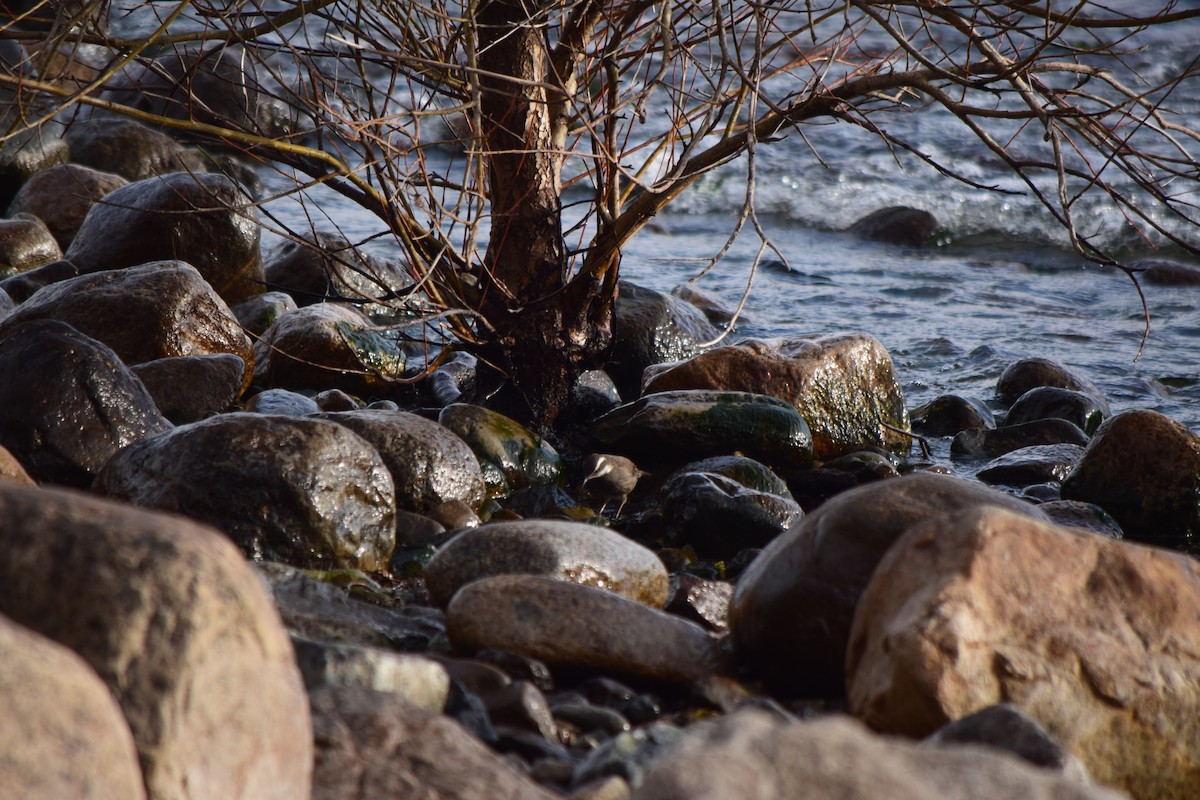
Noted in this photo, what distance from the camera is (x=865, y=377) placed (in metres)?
6.60

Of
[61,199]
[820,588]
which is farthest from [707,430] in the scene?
[61,199]

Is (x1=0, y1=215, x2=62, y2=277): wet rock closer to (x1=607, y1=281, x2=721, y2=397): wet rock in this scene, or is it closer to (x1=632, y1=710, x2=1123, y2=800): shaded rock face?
(x1=607, y1=281, x2=721, y2=397): wet rock

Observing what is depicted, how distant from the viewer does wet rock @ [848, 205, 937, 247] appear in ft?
41.9

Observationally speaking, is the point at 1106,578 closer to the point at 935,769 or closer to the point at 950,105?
the point at 935,769

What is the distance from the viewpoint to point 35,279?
758 cm

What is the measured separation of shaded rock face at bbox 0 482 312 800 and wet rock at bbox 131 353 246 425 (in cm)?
385

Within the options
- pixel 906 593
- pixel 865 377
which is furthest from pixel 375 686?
pixel 865 377

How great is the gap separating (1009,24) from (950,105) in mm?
366

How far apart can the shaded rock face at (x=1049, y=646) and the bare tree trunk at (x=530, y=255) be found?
2.91 metres

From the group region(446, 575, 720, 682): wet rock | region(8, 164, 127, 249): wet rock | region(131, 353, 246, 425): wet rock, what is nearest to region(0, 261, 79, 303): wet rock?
region(8, 164, 127, 249): wet rock

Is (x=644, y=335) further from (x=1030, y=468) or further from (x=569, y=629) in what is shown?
(x=569, y=629)

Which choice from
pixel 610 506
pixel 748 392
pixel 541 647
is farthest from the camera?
pixel 748 392

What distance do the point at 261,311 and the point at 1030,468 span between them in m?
4.58

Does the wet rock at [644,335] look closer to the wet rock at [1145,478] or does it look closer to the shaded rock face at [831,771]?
the wet rock at [1145,478]
